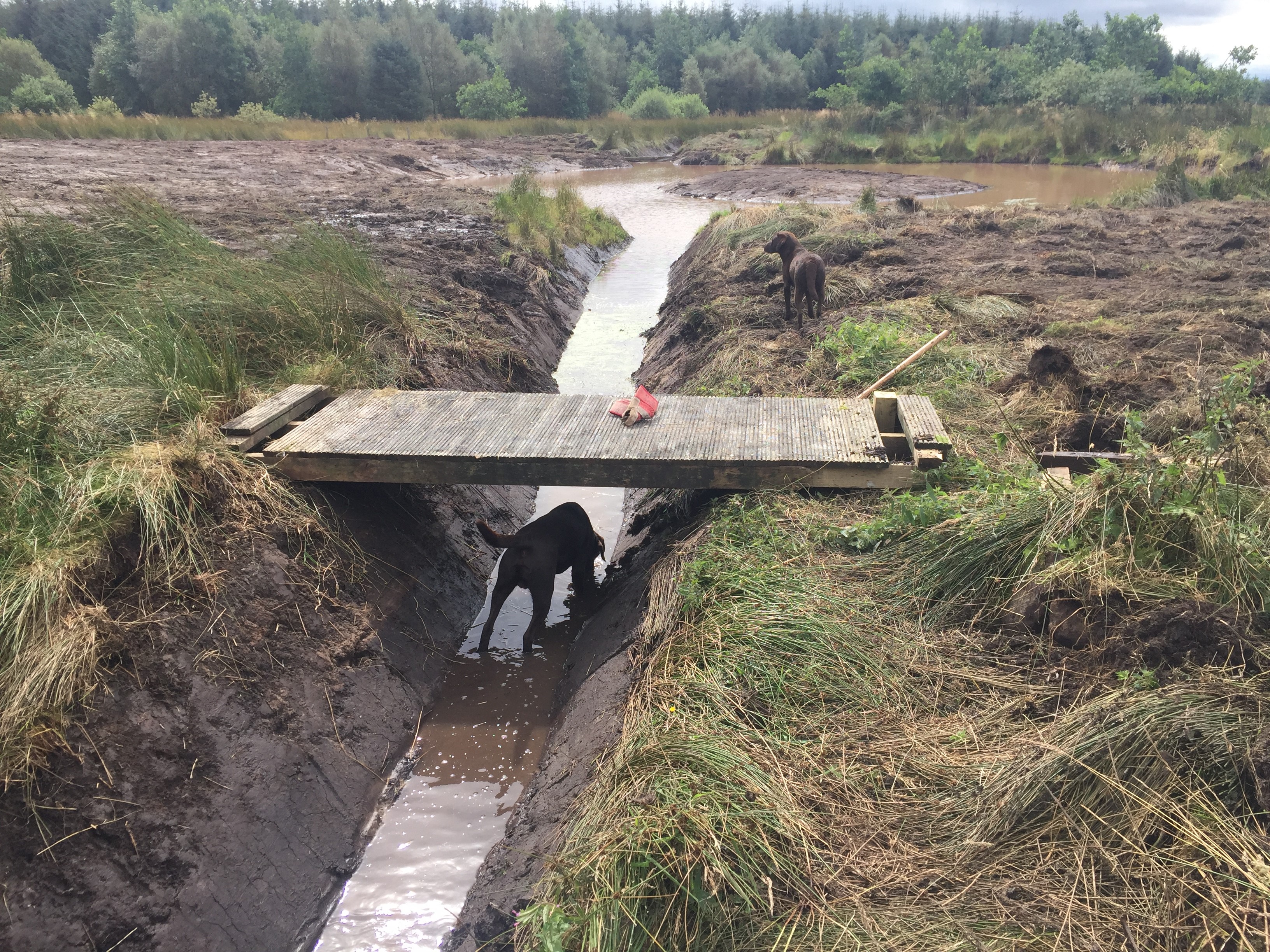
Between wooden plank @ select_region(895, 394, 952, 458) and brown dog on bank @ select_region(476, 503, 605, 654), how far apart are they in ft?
8.08

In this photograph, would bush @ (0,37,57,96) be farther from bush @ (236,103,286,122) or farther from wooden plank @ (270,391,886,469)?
wooden plank @ (270,391,886,469)

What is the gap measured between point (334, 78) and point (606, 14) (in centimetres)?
5133

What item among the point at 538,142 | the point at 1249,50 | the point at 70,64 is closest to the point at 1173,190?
the point at 538,142

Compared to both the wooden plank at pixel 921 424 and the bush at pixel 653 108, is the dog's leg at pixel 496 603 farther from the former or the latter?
the bush at pixel 653 108

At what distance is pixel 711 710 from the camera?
3566 mm

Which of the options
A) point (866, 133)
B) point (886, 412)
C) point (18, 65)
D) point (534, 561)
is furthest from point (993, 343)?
point (18, 65)

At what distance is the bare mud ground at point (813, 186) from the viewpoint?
24031 mm

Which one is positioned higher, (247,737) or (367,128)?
(367,128)

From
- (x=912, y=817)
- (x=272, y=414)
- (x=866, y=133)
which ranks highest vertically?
(x=866, y=133)

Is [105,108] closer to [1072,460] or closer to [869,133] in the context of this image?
[869,133]

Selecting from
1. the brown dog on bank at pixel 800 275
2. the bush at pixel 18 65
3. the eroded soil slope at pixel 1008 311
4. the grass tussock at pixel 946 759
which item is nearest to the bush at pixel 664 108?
the bush at pixel 18 65

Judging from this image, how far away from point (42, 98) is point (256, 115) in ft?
26.4

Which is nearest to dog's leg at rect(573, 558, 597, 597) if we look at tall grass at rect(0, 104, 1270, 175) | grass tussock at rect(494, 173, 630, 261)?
grass tussock at rect(494, 173, 630, 261)

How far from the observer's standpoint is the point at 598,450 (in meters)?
5.21
